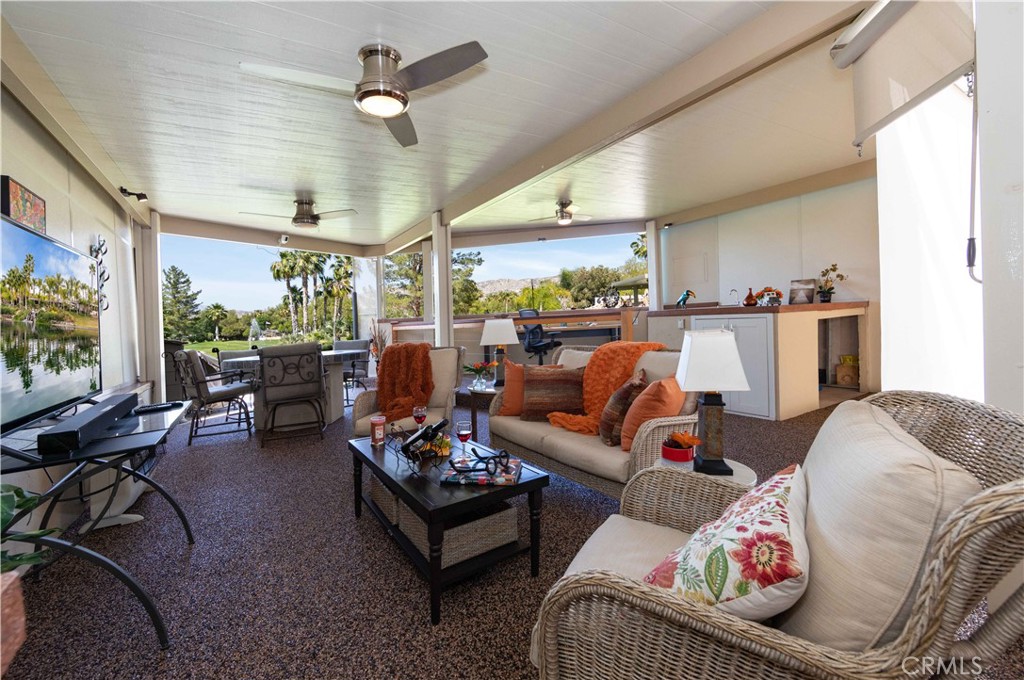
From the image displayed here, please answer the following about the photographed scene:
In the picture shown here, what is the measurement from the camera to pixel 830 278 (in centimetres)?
584

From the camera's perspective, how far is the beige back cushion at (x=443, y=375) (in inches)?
143

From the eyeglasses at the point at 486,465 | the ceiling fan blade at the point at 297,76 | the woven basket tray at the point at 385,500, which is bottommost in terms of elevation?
the woven basket tray at the point at 385,500

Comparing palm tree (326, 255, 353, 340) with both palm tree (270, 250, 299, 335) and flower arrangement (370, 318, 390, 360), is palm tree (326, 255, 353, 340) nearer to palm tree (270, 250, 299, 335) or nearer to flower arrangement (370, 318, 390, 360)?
palm tree (270, 250, 299, 335)

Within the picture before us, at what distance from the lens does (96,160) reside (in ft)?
13.2

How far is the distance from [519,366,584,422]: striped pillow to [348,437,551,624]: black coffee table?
865 mm

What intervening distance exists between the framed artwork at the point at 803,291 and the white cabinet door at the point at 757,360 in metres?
2.06

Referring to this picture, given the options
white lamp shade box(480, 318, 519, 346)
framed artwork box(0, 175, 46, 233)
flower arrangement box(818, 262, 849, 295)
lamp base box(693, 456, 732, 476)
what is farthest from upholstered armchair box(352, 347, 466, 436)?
flower arrangement box(818, 262, 849, 295)

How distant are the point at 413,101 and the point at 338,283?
8619 millimetres

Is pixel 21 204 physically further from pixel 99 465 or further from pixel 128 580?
pixel 128 580

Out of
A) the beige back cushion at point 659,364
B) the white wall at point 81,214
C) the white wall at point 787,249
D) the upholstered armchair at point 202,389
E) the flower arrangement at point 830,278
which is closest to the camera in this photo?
the beige back cushion at point 659,364

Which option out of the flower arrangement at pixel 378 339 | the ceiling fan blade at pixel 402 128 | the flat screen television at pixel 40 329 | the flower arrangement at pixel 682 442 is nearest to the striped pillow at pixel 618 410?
the flower arrangement at pixel 682 442

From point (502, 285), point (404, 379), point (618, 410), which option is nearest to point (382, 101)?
point (404, 379)

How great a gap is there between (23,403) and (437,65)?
8.16 ft

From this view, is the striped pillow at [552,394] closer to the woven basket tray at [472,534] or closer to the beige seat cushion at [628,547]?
the woven basket tray at [472,534]
